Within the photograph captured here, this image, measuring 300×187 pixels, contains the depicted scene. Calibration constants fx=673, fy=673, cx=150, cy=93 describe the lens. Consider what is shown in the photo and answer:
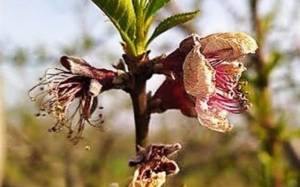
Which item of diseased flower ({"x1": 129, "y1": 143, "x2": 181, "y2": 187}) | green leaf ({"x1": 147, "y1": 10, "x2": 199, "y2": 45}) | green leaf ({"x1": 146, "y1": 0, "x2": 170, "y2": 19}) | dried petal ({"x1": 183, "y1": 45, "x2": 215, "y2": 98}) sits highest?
green leaf ({"x1": 146, "y1": 0, "x2": 170, "y2": 19})

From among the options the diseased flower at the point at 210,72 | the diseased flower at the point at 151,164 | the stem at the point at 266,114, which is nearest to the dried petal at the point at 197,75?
the diseased flower at the point at 210,72

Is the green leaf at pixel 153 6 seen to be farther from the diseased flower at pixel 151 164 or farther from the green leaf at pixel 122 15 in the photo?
the diseased flower at pixel 151 164

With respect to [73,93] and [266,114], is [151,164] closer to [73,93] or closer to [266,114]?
[73,93]

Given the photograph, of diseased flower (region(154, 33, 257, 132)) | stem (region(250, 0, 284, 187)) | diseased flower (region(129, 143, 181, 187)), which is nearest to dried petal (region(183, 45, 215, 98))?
diseased flower (region(154, 33, 257, 132))

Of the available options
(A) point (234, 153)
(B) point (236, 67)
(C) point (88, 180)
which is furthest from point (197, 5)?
(B) point (236, 67)

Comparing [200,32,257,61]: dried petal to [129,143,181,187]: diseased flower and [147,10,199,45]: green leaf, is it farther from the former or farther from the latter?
[129,143,181,187]: diseased flower

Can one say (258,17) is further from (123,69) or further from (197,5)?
(123,69)
